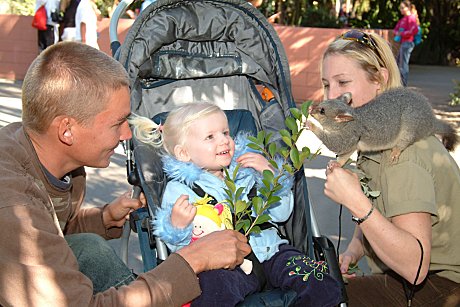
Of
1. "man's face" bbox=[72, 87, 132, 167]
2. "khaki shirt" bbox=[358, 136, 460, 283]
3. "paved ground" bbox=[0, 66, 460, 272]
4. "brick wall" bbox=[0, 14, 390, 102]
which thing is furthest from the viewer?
"brick wall" bbox=[0, 14, 390, 102]

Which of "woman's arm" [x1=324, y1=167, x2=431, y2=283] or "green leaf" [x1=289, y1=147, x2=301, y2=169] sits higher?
"green leaf" [x1=289, y1=147, x2=301, y2=169]

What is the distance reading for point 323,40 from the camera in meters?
13.3

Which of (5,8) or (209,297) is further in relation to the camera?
(5,8)

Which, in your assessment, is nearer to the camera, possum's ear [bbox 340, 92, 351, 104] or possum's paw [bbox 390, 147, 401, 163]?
possum's paw [bbox 390, 147, 401, 163]

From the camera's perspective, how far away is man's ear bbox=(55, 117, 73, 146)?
257cm

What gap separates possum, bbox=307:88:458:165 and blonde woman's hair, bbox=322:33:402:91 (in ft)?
0.67

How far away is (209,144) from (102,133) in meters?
0.86

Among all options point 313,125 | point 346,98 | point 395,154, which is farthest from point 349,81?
point 395,154

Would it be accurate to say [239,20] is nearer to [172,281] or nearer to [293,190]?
[293,190]

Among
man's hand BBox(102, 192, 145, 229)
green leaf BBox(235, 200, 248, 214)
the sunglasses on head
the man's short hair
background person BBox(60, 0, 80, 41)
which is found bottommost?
background person BBox(60, 0, 80, 41)

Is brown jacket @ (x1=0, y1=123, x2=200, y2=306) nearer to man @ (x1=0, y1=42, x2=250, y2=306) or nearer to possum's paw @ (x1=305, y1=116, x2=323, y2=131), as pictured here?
man @ (x1=0, y1=42, x2=250, y2=306)

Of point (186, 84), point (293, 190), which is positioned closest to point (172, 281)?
point (293, 190)

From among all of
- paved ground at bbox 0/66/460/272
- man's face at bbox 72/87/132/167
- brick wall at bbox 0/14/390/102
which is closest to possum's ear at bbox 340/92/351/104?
man's face at bbox 72/87/132/167

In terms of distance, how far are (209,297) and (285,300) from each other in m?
0.35
